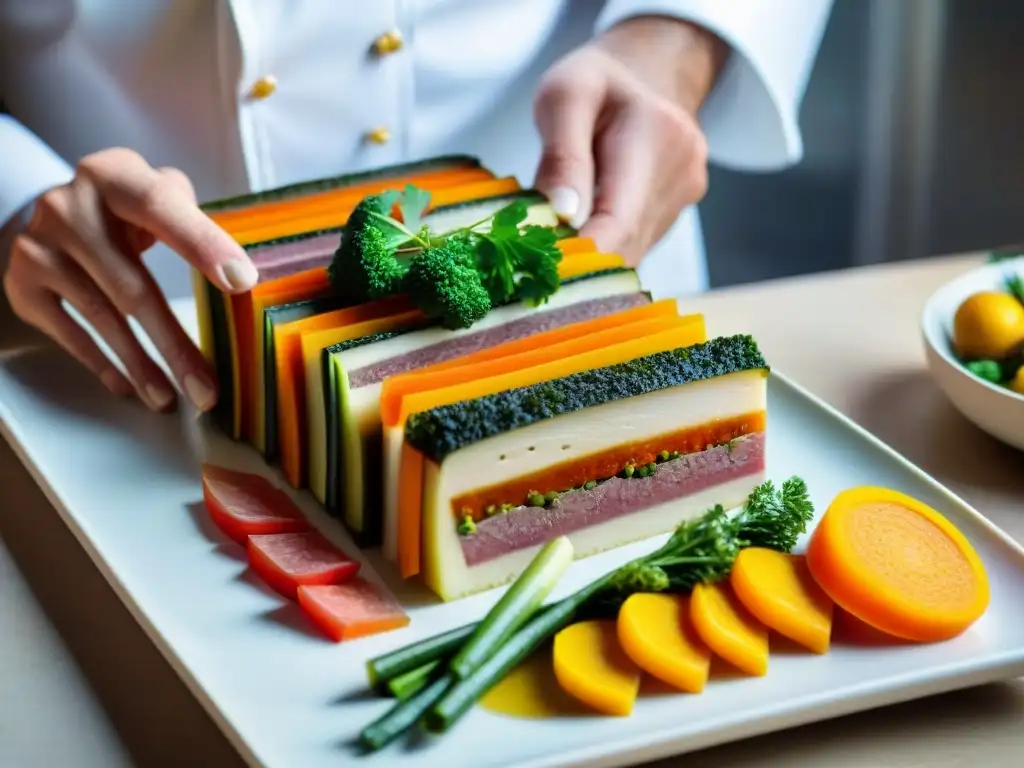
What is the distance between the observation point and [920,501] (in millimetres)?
1802

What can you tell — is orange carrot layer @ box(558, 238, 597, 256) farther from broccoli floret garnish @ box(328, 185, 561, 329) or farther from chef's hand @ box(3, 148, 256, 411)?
chef's hand @ box(3, 148, 256, 411)

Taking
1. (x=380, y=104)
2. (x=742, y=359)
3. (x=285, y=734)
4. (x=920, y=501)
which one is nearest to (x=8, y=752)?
(x=285, y=734)

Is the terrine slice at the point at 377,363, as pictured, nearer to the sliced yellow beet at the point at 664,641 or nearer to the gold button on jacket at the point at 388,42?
the sliced yellow beet at the point at 664,641

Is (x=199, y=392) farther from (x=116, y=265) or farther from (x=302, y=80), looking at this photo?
(x=302, y=80)

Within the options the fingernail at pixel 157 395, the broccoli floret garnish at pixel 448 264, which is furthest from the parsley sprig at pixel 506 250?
the fingernail at pixel 157 395

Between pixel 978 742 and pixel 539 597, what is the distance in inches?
20.5

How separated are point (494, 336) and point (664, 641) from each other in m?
0.57

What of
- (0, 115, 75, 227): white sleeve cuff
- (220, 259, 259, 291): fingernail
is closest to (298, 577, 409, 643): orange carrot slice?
(220, 259, 259, 291): fingernail

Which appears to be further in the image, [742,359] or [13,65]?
[13,65]

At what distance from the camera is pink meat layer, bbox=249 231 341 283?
1.97 metres

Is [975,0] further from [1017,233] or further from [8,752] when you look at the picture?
[8,752]

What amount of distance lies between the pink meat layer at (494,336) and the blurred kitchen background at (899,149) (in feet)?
9.39

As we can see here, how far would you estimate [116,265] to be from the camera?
2068 millimetres

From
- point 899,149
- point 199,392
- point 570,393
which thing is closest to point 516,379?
point 570,393
